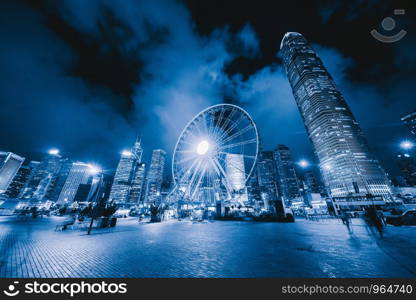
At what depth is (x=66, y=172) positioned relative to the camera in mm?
168250

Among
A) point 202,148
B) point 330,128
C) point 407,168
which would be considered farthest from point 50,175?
point 407,168

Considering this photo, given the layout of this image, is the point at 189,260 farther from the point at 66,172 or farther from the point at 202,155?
the point at 66,172

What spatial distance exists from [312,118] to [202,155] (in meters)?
110

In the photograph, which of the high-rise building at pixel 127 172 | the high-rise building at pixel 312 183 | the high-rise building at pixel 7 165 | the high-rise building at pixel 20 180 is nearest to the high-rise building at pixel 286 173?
the high-rise building at pixel 312 183

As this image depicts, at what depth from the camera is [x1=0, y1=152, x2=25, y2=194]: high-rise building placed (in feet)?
338

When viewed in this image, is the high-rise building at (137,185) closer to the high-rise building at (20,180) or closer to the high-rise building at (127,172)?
the high-rise building at (127,172)

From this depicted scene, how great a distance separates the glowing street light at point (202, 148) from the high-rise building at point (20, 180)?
207853 millimetres

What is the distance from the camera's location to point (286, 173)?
181500mm

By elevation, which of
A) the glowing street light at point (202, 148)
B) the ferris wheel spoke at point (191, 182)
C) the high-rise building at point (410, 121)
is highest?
the high-rise building at point (410, 121)

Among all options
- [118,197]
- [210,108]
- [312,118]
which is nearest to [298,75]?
[312,118]

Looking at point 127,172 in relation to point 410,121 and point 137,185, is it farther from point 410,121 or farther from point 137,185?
point 410,121

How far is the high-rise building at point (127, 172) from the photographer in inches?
7160

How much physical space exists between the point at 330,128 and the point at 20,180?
27457 centimetres

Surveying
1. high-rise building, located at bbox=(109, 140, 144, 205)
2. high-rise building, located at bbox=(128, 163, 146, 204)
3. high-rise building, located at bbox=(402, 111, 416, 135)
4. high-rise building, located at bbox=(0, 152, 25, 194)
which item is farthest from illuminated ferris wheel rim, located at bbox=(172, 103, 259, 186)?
high-rise building, located at bbox=(128, 163, 146, 204)
